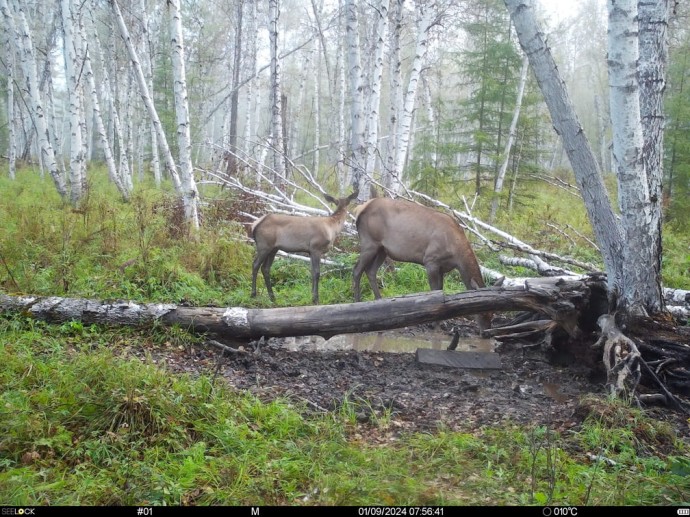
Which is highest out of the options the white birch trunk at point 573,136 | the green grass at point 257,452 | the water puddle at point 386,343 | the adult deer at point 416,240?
the white birch trunk at point 573,136

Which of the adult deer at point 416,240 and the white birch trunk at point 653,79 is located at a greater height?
the white birch trunk at point 653,79

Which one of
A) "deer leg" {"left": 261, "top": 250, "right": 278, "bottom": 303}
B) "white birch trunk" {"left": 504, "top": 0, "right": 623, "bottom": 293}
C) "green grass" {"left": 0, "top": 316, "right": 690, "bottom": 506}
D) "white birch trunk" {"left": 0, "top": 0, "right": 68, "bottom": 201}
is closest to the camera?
"green grass" {"left": 0, "top": 316, "right": 690, "bottom": 506}

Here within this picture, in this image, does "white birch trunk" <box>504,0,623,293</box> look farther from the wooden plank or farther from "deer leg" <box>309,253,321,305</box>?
"deer leg" <box>309,253,321,305</box>

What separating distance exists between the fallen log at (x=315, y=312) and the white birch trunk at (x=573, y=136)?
75 centimetres

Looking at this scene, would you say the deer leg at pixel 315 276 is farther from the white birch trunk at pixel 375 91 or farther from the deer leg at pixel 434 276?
the white birch trunk at pixel 375 91

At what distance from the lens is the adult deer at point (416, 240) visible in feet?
24.9

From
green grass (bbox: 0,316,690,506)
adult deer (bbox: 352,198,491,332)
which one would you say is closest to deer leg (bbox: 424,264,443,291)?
adult deer (bbox: 352,198,491,332)

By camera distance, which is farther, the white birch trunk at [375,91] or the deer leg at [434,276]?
the white birch trunk at [375,91]

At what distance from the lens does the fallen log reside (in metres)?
6.19

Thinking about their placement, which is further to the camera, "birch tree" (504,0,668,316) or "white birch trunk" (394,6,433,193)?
"white birch trunk" (394,6,433,193)

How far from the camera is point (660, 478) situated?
12.1 ft

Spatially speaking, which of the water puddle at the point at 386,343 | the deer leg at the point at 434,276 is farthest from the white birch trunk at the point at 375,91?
the water puddle at the point at 386,343

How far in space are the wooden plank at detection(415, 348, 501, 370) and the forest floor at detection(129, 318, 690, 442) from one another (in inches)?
2.6

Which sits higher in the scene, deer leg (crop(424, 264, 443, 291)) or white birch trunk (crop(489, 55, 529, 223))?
white birch trunk (crop(489, 55, 529, 223))
